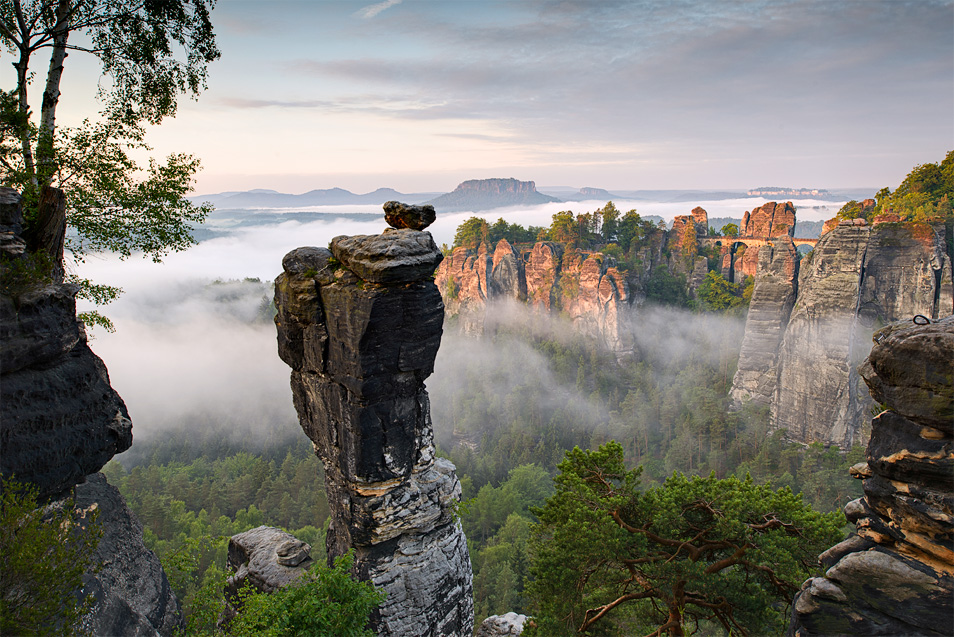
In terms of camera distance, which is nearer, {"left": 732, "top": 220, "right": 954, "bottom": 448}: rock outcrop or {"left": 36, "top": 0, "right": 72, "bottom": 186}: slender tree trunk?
{"left": 36, "top": 0, "right": 72, "bottom": 186}: slender tree trunk

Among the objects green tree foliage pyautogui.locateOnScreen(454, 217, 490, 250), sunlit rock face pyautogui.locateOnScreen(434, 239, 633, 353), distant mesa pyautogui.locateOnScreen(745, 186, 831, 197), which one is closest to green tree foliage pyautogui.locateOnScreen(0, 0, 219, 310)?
sunlit rock face pyautogui.locateOnScreen(434, 239, 633, 353)

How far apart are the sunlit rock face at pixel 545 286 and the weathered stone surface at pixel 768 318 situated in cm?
1622

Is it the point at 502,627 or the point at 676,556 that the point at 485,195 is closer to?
the point at 502,627

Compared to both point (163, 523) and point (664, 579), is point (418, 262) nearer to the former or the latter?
point (664, 579)

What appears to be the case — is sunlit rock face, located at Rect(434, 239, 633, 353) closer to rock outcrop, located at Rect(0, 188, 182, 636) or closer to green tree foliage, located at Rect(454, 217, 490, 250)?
green tree foliage, located at Rect(454, 217, 490, 250)

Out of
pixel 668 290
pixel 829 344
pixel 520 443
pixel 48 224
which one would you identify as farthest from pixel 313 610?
pixel 668 290

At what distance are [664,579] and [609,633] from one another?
6.06ft

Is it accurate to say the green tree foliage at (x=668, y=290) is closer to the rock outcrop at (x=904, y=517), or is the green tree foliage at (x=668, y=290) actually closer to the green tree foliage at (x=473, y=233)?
the green tree foliage at (x=473, y=233)

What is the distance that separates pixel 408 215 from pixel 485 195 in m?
166

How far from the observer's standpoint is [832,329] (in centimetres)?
4047

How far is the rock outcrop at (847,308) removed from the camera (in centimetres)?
3800

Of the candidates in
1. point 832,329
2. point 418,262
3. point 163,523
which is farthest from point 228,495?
point 832,329

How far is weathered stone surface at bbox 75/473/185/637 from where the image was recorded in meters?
7.51

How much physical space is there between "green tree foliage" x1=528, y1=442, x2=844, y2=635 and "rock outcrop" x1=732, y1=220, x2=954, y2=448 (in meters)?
35.8
